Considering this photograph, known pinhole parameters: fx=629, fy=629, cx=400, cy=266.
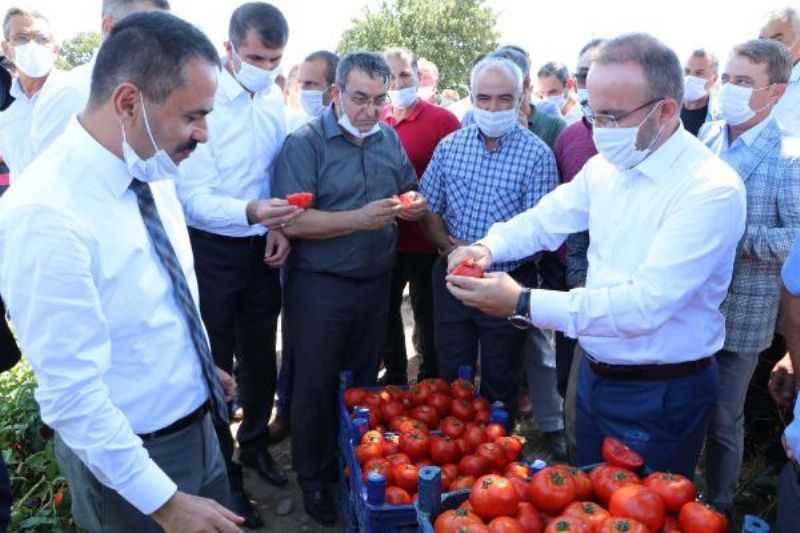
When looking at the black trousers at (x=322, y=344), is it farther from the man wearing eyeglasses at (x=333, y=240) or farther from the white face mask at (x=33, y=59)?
the white face mask at (x=33, y=59)

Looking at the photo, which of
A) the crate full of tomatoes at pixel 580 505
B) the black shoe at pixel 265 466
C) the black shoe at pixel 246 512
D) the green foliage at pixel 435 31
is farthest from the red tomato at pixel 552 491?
the green foliage at pixel 435 31

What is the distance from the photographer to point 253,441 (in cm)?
401

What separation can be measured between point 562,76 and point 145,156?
735 centimetres

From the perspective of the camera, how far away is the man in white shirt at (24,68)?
4406mm

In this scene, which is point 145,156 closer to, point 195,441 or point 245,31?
point 195,441

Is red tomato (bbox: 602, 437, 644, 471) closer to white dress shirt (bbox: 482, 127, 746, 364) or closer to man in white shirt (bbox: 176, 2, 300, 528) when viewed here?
white dress shirt (bbox: 482, 127, 746, 364)

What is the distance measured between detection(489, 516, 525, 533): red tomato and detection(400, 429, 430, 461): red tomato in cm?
102

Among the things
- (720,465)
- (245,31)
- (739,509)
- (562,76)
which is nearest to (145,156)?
(245,31)

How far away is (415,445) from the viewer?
2750 mm

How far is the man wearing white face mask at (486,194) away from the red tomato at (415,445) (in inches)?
41.8

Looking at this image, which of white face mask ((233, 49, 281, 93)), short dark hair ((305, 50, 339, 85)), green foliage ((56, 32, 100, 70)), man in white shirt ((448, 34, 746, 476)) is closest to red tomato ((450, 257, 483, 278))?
man in white shirt ((448, 34, 746, 476))

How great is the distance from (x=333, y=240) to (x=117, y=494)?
1828mm

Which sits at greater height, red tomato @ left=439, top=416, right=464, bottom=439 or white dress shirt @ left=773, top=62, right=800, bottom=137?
white dress shirt @ left=773, top=62, right=800, bottom=137

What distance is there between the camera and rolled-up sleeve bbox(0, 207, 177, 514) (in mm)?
1521
